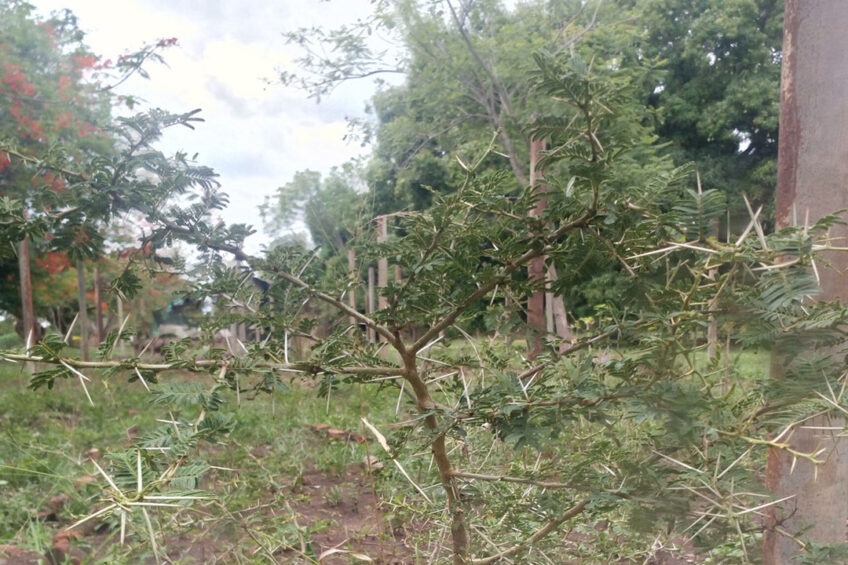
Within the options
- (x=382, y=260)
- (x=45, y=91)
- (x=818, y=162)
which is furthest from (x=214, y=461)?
(x=45, y=91)

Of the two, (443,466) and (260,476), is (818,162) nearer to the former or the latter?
(443,466)

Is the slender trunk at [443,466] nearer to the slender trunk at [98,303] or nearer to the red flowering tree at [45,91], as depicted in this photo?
the red flowering tree at [45,91]

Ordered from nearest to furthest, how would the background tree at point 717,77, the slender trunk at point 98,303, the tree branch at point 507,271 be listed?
the tree branch at point 507,271 < the slender trunk at point 98,303 < the background tree at point 717,77

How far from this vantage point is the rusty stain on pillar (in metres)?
1.34

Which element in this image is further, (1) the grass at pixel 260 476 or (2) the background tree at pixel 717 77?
(2) the background tree at pixel 717 77

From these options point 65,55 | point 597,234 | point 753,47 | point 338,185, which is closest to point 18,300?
point 65,55

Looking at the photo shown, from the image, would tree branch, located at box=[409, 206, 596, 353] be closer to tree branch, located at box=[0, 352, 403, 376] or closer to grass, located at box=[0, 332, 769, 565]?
tree branch, located at box=[0, 352, 403, 376]

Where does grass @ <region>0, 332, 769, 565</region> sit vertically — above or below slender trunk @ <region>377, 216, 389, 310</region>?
below

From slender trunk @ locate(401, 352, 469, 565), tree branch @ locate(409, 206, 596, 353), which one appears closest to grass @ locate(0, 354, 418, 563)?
slender trunk @ locate(401, 352, 469, 565)

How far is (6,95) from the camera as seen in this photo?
5312mm

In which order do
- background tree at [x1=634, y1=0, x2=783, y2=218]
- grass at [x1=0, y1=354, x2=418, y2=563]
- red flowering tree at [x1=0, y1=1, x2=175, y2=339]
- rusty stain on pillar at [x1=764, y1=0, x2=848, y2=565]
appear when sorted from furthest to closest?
background tree at [x1=634, y1=0, x2=783, y2=218], red flowering tree at [x1=0, y1=1, x2=175, y2=339], grass at [x1=0, y1=354, x2=418, y2=563], rusty stain on pillar at [x1=764, y1=0, x2=848, y2=565]

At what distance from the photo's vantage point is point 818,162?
1.36m

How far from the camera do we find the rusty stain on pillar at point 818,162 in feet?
4.41

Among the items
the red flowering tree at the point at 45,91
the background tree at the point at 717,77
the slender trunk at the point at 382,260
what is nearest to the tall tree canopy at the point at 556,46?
the background tree at the point at 717,77
